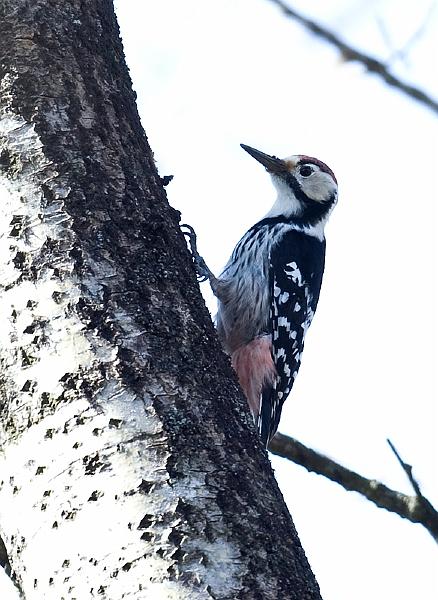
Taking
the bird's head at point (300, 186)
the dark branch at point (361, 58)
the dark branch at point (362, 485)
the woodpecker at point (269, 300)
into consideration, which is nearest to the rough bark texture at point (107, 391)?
the dark branch at point (361, 58)

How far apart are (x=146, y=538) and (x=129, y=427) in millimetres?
224

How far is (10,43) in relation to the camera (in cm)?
243

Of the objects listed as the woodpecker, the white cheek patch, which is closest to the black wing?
the woodpecker

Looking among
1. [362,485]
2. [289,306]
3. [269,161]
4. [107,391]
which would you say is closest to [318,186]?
[269,161]

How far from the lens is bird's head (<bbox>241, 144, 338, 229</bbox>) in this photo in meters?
5.97

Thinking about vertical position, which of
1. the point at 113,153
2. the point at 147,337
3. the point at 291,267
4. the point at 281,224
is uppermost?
the point at 281,224

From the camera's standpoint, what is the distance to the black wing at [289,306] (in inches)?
196

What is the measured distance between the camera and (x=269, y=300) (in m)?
5.09

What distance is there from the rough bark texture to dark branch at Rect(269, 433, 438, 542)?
1389mm

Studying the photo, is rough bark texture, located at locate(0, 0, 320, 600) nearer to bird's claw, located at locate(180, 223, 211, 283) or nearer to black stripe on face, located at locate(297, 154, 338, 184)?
bird's claw, located at locate(180, 223, 211, 283)

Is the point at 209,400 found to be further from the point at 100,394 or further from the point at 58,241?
the point at 58,241

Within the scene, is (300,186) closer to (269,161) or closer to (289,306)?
(269,161)

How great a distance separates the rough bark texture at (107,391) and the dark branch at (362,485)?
1.39m

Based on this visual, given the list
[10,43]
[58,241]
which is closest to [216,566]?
[58,241]
